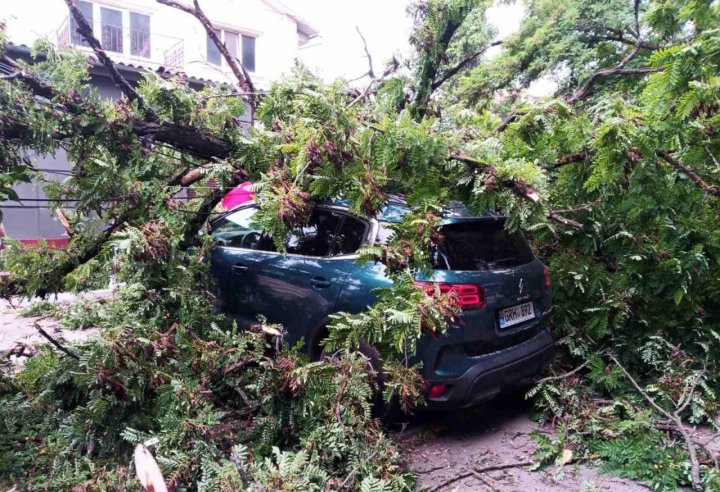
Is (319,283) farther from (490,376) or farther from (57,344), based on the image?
(57,344)

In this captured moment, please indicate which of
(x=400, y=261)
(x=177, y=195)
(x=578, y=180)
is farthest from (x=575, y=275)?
(x=177, y=195)

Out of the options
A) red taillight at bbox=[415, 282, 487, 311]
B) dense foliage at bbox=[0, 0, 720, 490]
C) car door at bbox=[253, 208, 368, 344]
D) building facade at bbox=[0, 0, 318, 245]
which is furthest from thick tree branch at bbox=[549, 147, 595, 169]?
building facade at bbox=[0, 0, 318, 245]

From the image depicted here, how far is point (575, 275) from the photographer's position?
4.38m

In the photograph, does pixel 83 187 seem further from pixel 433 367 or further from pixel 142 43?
pixel 142 43

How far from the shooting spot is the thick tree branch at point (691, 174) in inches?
126

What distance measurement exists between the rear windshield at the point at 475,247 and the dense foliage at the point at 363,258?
0.40 meters

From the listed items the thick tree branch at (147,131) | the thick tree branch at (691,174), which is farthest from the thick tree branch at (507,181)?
the thick tree branch at (147,131)

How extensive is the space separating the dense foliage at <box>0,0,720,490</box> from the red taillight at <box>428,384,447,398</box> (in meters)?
0.36

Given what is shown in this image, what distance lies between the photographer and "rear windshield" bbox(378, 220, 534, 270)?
10.8 ft

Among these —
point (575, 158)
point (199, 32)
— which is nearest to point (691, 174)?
point (575, 158)

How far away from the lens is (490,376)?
3.35 m

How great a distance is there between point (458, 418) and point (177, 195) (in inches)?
113

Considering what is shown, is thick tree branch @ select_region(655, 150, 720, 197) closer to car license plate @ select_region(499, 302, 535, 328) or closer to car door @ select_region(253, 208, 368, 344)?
car license plate @ select_region(499, 302, 535, 328)

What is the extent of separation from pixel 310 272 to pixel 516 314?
5.15ft
